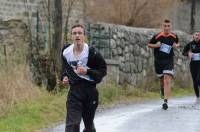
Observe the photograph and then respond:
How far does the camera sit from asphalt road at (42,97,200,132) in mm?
10281

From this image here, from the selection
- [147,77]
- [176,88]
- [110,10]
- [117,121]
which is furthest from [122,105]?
[110,10]

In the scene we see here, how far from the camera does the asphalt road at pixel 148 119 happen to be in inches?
405

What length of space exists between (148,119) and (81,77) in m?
3.90

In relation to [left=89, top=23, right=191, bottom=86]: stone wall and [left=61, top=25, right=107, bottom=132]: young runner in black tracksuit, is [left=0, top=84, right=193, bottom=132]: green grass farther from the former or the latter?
[left=89, top=23, right=191, bottom=86]: stone wall

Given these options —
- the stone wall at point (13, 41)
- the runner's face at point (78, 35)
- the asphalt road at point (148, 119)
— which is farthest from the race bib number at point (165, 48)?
the runner's face at point (78, 35)

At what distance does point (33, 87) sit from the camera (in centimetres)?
1316

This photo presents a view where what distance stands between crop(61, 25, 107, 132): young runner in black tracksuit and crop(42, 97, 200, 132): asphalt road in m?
2.37

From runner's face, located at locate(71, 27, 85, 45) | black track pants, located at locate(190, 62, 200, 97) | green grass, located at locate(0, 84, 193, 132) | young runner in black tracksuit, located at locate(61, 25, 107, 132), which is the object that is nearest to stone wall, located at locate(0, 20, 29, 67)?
green grass, located at locate(0, 84, 193, 132)

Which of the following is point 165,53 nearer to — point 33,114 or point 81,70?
point 33,114

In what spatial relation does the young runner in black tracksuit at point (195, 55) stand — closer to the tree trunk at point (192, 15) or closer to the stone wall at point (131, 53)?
the stone wall at point (131, 53)

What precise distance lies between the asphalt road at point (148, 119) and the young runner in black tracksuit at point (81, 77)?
237 cm

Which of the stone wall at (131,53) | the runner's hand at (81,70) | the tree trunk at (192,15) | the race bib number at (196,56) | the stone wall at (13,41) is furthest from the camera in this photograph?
the tree trunk at (192,15)

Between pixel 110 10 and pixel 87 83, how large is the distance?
1756 cm

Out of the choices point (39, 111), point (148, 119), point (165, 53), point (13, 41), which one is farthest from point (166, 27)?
point (13, 41)
